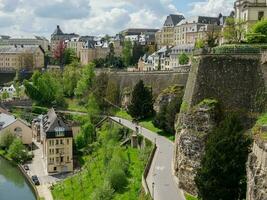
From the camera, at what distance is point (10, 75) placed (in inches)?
4970

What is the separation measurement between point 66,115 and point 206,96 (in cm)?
4242

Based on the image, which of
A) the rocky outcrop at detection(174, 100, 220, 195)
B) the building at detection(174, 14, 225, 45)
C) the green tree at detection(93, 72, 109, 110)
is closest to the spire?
the building at detection(174, 14, 225, 45)

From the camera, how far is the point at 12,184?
171 feet

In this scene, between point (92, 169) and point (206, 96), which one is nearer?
point (206, 96)

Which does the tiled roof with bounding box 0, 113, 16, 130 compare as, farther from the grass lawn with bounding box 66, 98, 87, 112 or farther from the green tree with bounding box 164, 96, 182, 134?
the green tree with bounding box 164, 96, 182, 134

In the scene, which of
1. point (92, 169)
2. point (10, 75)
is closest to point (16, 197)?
point (92, 169)

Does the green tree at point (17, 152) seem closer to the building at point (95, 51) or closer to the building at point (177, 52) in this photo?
the building at point (177, 52)

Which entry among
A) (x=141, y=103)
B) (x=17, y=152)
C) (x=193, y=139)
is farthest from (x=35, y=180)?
(x=193, y=139)

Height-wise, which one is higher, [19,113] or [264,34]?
[264,34]

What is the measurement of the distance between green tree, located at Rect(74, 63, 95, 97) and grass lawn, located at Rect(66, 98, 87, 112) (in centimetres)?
157

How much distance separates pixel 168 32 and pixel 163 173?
92.8m

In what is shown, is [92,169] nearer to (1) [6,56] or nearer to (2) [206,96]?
(2) [206,96]

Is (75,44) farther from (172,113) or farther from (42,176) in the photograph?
(172,113)

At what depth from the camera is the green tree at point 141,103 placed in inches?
2392
